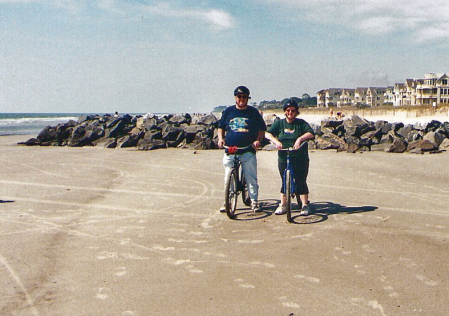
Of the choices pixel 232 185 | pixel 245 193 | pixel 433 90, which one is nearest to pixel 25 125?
pixel 245 193

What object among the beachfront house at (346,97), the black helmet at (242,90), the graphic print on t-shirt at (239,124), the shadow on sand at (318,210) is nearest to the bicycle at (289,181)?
the shadow on sand at (318,210)

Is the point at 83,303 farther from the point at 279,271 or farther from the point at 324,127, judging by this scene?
the point at 324,127

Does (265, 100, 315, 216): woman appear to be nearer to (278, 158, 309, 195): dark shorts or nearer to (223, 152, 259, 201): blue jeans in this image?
(278, 158, 309, 195): dark shorts

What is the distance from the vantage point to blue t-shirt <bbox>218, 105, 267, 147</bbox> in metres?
7.03

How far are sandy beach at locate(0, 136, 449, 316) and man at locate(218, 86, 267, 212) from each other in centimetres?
87

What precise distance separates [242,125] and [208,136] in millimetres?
13649

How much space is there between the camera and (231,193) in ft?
23.0

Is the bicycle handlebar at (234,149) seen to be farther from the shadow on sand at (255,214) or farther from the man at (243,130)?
the shadow on sand at (255,214)

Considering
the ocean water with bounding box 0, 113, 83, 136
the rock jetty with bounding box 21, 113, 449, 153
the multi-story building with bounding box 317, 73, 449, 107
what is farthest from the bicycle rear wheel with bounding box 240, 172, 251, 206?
the multi-story building with bounding box 317, 73, 449, 107

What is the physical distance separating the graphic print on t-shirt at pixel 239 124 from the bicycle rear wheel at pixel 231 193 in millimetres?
675

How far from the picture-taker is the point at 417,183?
10.3m

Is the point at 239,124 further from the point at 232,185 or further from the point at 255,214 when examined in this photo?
the point at 255,214

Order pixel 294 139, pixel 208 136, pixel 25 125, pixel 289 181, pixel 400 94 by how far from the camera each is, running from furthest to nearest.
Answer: pixel 400 94
pixel 25 125
pixel 208 136
pixel 294 139
pixel 289 181

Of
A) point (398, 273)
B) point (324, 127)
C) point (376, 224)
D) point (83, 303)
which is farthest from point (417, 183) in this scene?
point (324, 127)
